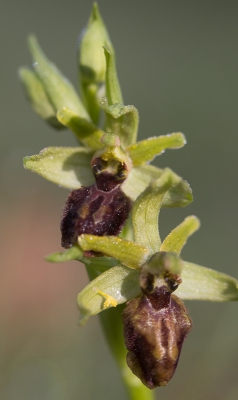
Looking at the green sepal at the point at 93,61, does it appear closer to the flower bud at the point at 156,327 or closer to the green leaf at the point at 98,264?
the green leaf at the point at 98,264

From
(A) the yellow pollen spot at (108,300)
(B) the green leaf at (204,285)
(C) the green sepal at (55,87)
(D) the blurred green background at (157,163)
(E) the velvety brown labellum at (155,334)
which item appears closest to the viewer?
(E) the velvety brown labellum at (155,334)

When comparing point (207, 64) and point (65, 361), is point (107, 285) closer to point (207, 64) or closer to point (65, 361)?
point (65, 361)

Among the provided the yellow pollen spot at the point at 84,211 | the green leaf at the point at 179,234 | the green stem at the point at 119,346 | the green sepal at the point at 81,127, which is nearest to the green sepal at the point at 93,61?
the green sepal at the point at 81,127

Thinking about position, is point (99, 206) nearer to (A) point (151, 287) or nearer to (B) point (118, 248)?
(B) point (118, 248)

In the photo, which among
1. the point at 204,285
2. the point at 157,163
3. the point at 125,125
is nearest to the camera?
the point at 204,285

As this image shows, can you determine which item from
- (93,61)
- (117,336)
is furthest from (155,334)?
(93,61)
